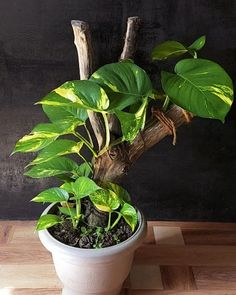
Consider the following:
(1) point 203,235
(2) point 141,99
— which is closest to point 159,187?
(1) point 203,235

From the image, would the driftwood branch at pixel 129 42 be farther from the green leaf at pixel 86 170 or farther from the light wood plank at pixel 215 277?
the light wood plank at pixel 215 277

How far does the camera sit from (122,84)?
0.90 m

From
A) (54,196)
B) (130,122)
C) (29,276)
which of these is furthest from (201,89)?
(29,276)

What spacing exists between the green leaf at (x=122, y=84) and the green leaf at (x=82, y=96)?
0.03m

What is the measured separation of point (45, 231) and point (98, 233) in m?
0.16

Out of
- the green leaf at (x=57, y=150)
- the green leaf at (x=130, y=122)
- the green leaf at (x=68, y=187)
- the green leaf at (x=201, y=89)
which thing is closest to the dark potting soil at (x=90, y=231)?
the green leaf at (x=68, y=187)

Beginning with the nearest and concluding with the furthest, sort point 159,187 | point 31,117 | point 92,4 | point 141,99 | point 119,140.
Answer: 1. point 141,99
2. point 119,140
3. point 92,4
4. point 31,117
5. point 159,187

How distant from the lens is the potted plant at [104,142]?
0.87 m

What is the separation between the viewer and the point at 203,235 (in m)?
1.53

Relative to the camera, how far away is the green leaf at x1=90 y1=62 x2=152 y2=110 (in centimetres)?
89

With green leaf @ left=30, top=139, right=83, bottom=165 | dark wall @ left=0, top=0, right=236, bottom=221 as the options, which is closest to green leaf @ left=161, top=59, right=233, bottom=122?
green leaf @ left=30, top=139, right=83, bottom=165

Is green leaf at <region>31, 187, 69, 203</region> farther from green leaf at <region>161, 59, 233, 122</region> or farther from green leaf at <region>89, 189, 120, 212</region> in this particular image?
green leaf at <region>161, 59, 233, 122</region>

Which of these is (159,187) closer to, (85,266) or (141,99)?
(85,266)

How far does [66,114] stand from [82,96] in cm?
15
